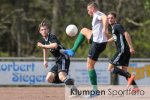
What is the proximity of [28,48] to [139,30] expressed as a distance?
27.2 feet

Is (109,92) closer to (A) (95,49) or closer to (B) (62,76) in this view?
(A) (95,49)

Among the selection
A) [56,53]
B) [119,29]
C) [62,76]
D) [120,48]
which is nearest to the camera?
[62,76]

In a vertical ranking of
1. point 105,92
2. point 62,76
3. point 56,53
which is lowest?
Result: point 105,92

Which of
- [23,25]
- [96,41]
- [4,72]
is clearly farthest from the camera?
[23,25]

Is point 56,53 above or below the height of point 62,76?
above

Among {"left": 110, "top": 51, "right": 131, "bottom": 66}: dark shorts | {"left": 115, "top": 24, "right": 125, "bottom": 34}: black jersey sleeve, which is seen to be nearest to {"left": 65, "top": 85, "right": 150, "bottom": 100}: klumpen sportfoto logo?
{"left": 110, "top": 51, "right": 131, "bottom": 66}: dark shorts

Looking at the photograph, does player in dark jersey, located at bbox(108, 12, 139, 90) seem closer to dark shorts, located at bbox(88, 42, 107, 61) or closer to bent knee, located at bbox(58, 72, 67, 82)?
dark shorts, located at bbox(88, 42, 107, 61)

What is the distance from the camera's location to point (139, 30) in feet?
111

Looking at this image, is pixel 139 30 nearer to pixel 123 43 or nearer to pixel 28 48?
pixel 28 48

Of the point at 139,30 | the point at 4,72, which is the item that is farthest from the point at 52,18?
the point at 4,72

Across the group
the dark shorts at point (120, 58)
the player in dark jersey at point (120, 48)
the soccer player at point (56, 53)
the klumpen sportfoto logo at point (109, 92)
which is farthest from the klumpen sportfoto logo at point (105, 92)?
the dark shorts at point (120, 58)

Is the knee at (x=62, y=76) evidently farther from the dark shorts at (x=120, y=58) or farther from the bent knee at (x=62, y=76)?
the dark shorts at (x=120, y=58)

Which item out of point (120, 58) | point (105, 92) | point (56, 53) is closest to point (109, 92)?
point (105, 92)

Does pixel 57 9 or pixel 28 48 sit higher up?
pixel 57 9
